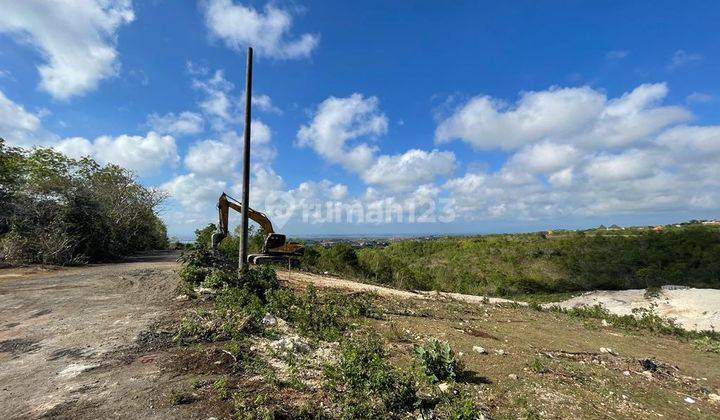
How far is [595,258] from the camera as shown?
1265 inches

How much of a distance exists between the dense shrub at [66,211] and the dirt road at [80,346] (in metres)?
4.42

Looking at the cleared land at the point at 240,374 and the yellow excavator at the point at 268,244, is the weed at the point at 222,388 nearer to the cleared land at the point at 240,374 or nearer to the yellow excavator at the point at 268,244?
the cleared land at the point at 240,374

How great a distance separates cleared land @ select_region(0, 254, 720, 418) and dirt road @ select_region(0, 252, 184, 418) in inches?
0.7

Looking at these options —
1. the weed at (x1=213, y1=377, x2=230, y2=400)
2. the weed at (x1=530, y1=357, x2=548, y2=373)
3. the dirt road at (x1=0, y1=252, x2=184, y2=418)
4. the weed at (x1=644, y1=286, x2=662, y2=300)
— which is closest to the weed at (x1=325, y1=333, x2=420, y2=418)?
the weed at (x1=213, y1=377, x2=230, y2=400)

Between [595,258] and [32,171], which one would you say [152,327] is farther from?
[595,258]

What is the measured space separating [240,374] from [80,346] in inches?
100

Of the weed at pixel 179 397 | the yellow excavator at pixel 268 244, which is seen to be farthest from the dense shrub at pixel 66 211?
the weed at pixel 179 397

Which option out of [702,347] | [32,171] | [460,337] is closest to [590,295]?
[702,347]

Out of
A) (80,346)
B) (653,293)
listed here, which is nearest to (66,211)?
(80,346)

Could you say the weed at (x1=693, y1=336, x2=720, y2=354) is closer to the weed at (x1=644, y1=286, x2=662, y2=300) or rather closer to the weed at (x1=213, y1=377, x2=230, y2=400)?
the weed at (x1=213, y1=377, x2=230, y2=400)

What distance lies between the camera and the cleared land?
3.71 m

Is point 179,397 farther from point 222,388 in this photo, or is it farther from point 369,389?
point 369,389

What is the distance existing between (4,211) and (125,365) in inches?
628

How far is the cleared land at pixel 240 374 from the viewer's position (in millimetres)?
3713
